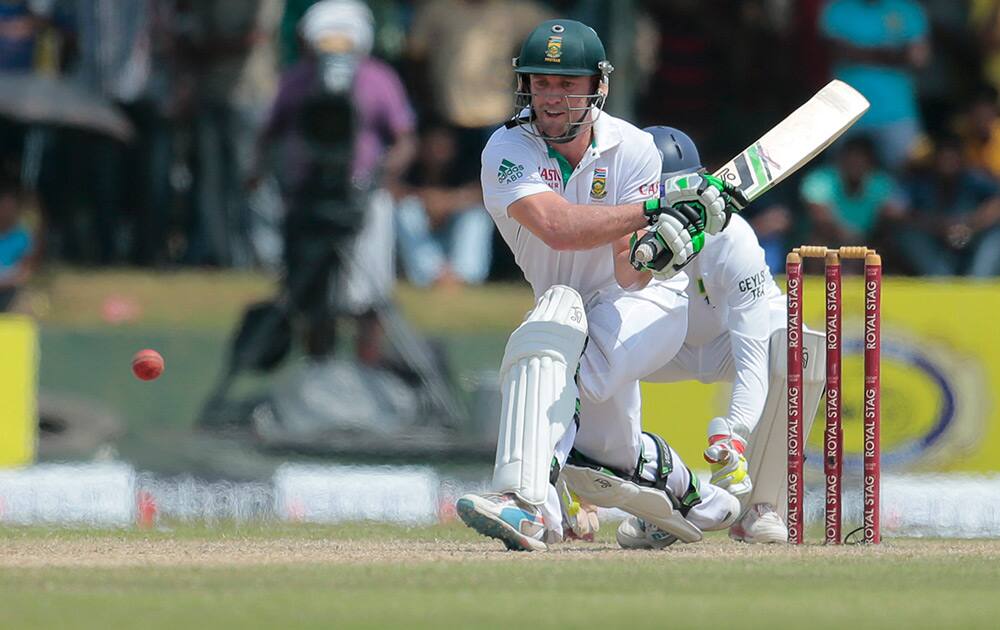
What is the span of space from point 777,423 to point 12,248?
4.57m

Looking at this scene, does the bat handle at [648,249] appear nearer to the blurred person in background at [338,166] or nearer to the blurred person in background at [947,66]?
the blurred person in background at [338,166]

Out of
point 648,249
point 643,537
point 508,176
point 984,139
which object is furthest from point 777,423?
point 984,139

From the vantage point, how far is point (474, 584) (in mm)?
4539

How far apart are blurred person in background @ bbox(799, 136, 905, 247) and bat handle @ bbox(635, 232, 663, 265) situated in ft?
14.5

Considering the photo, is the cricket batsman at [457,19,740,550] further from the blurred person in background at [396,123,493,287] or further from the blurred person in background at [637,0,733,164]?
the blurred person in background at [637,0,733,164]

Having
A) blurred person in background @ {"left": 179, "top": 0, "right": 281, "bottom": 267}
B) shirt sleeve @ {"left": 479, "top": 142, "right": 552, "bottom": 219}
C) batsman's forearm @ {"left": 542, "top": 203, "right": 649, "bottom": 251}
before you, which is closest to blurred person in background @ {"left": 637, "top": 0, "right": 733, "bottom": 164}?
blurred person in background @ {"left": 179, "top": 0, "right": 281, "bottom": 267}

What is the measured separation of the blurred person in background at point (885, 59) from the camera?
384 inches

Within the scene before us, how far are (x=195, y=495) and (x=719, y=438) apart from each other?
2636 millimetres

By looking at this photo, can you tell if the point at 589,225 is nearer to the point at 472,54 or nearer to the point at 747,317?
the point at 747,317

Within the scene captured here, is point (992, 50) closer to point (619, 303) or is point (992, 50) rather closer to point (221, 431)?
point (221, 431)

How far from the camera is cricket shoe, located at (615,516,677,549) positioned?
5.74m

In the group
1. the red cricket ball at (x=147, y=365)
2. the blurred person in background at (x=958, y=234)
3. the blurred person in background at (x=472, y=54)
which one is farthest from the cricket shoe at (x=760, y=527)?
the blurred person in background at (x=472, y=54)

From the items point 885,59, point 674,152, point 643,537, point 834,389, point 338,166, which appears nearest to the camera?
point 834,389

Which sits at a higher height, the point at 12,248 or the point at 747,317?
the point at 12,248
